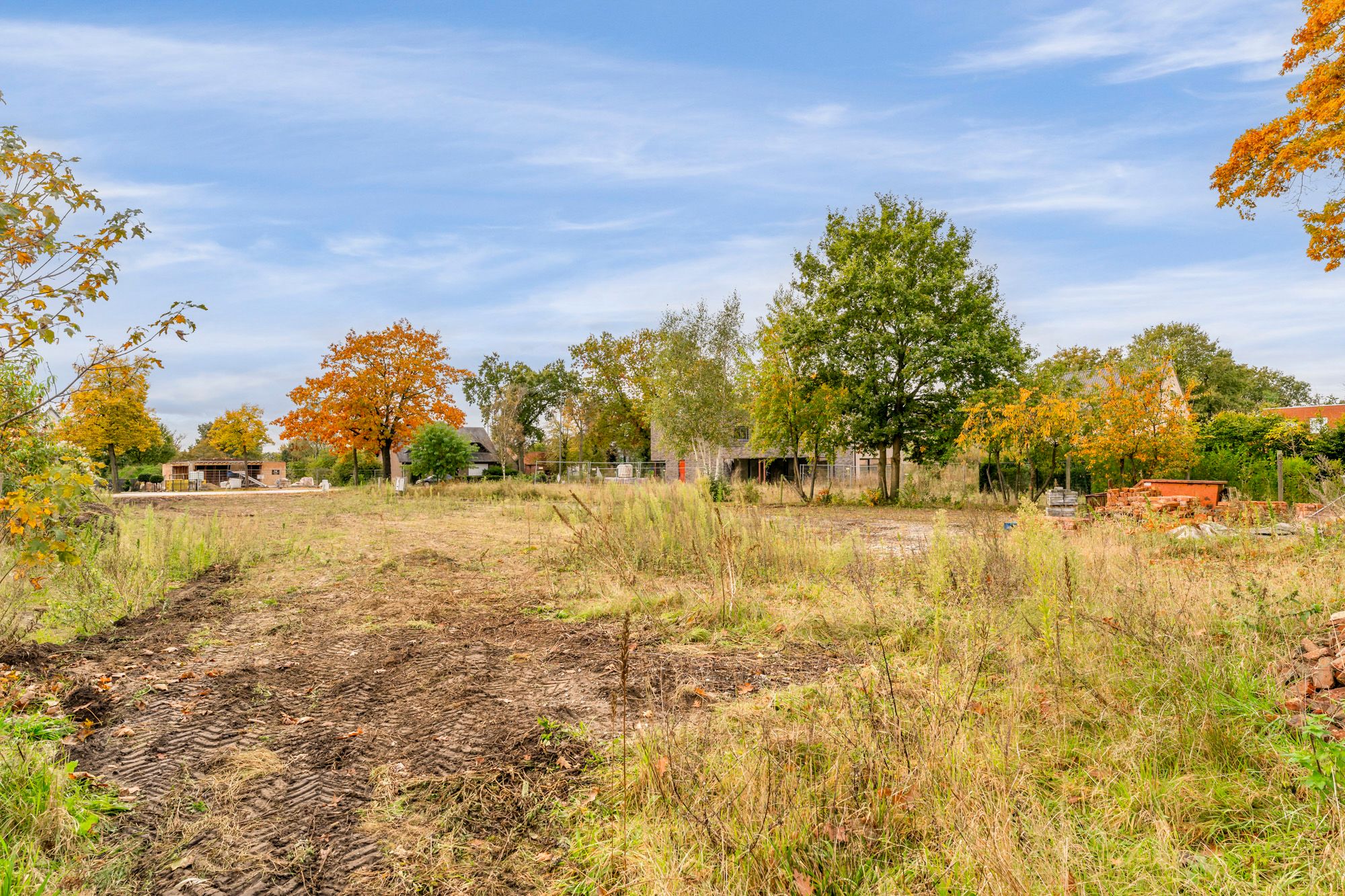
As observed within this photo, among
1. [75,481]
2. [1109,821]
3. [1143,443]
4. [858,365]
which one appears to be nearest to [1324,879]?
[1109,821]

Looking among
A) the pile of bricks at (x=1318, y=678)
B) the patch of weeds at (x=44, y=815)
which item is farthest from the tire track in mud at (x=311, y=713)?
the pile of bricks at (x=1318, y=678)

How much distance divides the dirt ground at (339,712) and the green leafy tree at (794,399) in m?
15.5

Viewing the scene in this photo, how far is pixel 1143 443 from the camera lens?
1623 cm

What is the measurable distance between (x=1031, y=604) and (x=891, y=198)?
19509mm

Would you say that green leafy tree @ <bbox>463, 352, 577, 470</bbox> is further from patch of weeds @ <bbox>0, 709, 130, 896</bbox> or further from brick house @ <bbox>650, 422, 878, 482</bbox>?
patch of weeds @ <bbox>0, 709, 130, 896</bbox>

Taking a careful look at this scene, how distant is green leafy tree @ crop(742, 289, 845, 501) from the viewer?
2170 centimetres

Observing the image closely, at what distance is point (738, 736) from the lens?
11.1ft

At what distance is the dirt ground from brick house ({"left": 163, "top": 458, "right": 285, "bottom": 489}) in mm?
46043

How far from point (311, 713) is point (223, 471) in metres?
57.7

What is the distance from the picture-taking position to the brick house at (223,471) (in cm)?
4884

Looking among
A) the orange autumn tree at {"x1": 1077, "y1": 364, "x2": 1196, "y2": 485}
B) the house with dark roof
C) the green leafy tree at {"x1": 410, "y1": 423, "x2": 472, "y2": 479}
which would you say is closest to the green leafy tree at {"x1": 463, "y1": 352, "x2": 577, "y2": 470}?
the house with dark roof

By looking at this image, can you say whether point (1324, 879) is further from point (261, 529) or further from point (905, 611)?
point (261, 529)

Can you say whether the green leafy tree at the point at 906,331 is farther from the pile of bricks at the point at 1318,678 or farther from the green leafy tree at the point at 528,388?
the green leafy tree at the point at 528,388

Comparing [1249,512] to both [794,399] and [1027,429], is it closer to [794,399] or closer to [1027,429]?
[1027,429]
